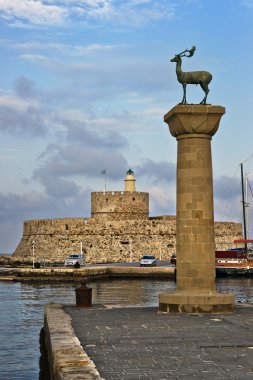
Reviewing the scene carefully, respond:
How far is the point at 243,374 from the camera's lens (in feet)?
26.6

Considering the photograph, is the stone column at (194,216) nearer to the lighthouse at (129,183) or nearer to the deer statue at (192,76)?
the deer statue at (192,76)

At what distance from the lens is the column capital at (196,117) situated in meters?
15.5

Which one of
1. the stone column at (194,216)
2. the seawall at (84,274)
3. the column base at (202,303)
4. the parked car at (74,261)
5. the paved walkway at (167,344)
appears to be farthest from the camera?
the parked car at (74,261)

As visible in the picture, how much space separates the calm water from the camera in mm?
13394

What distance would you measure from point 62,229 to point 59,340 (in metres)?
53.3

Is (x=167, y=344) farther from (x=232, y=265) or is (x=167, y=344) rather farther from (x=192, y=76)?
(x=232, y=265)

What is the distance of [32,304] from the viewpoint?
26.9 metres

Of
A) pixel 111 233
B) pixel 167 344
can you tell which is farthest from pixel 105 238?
pixel 167 344

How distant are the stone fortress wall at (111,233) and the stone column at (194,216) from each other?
153ft

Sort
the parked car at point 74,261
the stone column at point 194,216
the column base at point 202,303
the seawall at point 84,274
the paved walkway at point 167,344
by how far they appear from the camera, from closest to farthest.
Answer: the paved walkway at point 167,344 → the column base at point 202,303 → the stone column at point 194,216 → the seawall at point 84,274 → the parked car at point 74,261

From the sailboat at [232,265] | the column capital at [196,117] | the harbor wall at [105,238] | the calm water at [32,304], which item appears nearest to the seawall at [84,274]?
the calm water at [32,304]

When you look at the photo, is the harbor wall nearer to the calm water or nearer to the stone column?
the calm water

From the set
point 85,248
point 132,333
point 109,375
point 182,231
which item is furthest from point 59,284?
point 109,375

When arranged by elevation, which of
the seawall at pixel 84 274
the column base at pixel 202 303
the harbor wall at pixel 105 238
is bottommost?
the column base at pixel 202 303
